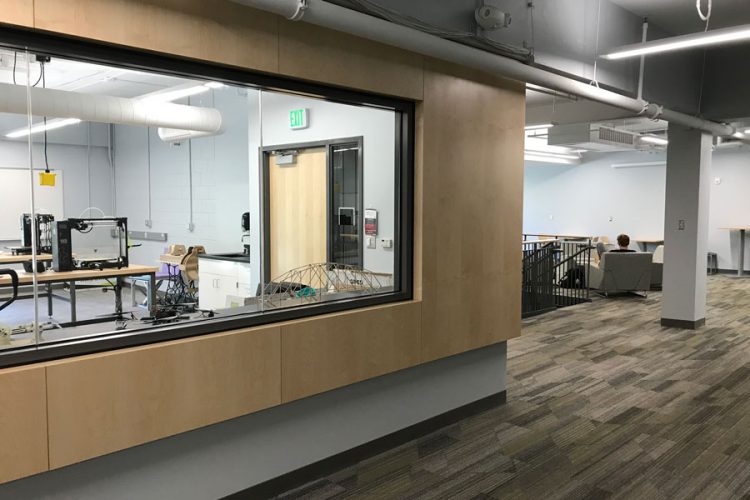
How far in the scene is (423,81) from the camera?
12.0 feet

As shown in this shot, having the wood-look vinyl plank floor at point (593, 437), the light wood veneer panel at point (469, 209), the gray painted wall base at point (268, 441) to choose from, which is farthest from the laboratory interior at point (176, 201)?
the wood-look vinyl plank floor at point (593, 437)

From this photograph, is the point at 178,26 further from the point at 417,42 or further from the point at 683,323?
the point at 683,323

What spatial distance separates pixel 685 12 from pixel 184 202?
714 centimetres

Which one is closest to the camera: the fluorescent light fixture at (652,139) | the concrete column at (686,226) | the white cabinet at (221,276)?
the white cabinet at (221,276)

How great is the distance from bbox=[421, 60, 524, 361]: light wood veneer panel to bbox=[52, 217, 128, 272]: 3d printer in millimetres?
3265

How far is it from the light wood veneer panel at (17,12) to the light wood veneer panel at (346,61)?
3.66 feet

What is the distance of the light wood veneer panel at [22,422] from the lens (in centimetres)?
214

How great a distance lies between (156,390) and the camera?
2539mm

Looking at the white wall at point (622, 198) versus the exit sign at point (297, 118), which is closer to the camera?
the exit sign at point (297, 118)

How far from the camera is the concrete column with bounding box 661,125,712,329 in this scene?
Result: 731 cm

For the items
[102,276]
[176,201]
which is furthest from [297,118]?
[176,201]

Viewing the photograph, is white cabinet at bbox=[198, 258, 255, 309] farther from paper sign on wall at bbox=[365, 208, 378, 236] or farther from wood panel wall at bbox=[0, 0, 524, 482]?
wood panel wall at bbox=[0, 0, 524, 482]

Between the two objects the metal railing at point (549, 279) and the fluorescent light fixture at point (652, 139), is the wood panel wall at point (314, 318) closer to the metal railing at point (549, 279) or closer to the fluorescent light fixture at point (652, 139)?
the metal railing at point (549, 279)

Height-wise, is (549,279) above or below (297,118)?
below
